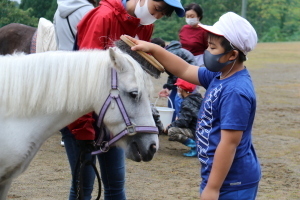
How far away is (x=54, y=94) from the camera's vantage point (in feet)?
9.16

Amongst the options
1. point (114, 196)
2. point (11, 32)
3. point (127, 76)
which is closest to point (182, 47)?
point (11, 32)

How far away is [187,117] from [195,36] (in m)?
1.55

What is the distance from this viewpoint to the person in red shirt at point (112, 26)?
3.11m

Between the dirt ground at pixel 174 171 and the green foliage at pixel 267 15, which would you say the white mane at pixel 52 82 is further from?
the green foliage at pixel 267 15

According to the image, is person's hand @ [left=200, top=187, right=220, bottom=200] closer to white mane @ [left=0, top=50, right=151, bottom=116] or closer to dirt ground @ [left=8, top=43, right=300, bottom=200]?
white mane @ [left=0, top=50, right=151, bottom=116]

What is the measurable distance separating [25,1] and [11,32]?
4.13 m

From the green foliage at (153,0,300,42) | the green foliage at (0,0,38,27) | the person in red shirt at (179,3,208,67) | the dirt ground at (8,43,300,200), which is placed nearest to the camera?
the dirt ground at (8,43,300,200)

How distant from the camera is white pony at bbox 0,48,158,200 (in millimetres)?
2750

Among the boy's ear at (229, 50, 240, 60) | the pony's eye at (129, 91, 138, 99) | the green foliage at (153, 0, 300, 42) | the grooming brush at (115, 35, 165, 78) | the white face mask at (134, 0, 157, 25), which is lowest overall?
the green foliage at (153, 0, 300, 42)

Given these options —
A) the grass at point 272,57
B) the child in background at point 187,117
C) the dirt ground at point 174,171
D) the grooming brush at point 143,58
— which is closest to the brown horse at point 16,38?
the dirt ground at point 174,171

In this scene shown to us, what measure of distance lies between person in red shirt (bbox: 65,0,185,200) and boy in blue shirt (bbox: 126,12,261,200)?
26 centimetres

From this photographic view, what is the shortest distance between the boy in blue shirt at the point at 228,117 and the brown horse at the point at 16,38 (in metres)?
4.44

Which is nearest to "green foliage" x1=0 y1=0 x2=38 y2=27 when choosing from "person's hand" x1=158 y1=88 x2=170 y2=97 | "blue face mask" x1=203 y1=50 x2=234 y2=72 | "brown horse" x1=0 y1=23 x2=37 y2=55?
"brown horse" x1=0 y1=23 x2=37 y2=55

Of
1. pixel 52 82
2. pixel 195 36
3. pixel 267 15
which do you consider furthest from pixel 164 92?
pixel 267 15
